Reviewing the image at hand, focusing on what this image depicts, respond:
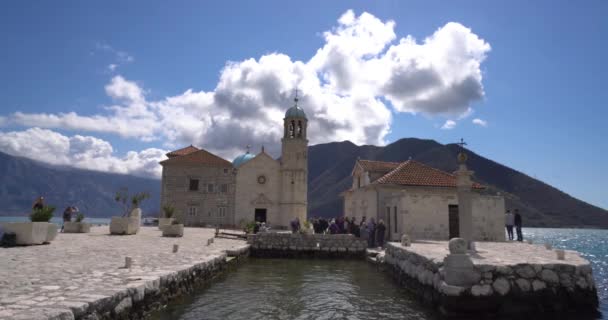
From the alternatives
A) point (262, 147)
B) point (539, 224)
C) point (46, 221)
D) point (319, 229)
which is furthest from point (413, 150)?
point (46, 221)

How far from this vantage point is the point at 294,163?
4103 centimetres

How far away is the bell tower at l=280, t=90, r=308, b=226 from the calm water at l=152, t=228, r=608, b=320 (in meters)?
23.5

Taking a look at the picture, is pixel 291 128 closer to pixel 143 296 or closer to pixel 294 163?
pixel 294 163

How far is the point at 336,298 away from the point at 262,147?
32.5 m

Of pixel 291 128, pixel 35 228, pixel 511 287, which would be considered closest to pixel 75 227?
pixel 35 228

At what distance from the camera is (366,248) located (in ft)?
73.4

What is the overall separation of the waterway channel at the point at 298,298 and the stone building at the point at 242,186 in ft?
79.1

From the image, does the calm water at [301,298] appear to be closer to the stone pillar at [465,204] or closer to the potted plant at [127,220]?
the stone pillar at [465,204]

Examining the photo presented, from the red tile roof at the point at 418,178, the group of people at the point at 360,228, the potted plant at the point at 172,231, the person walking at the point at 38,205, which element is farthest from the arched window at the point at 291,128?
the person walking at the point at 38,205

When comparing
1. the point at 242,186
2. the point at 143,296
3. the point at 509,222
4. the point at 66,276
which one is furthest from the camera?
the point at 242,186

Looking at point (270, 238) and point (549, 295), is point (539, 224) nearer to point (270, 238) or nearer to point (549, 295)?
point (270, 238)

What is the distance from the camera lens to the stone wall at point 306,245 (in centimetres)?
2245

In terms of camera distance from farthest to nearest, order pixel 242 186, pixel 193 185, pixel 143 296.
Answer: pixel 193 185 → pixel 242 186 → pixel 143 296

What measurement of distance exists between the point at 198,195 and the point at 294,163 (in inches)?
424
